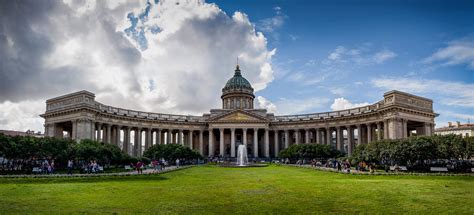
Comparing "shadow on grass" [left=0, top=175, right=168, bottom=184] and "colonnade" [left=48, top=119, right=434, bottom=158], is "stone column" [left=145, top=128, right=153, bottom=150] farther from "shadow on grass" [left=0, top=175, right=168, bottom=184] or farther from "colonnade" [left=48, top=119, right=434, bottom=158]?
"shadow on grass" [left=0, top=175, right=168, bottom=184]

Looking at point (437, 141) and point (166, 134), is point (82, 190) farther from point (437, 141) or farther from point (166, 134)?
point (166, 134)

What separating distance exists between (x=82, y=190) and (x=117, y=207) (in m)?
6.97

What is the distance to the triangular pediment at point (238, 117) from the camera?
8638 cm

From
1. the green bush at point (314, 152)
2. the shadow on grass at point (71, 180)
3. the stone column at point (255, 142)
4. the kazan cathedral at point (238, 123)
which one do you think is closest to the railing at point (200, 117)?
the kazan cathedral at point (238, 123)

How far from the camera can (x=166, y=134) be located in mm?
93812

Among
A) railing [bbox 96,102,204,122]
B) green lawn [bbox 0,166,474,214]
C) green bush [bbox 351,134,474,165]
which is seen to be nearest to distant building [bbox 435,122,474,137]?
green bush [bbox 351,134,474,165]

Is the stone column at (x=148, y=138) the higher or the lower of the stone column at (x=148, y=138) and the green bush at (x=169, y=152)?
the higher

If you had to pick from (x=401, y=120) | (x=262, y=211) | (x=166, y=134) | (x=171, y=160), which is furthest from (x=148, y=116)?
(x=262, y=211)

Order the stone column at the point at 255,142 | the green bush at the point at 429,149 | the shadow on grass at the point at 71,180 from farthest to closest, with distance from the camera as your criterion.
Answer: the stone column at the point at 255,142
the green bush at the point at 429,149
the shadow on grass at the point at 71,180

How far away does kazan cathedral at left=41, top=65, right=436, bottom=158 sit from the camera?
207 ft

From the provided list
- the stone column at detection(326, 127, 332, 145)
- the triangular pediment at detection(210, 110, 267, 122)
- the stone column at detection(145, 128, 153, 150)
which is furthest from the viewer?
the triangular pediment at detection(210, 110, 267, 122)

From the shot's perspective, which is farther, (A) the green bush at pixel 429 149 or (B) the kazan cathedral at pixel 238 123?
(B) the kazan cathedral at pixel 238 123

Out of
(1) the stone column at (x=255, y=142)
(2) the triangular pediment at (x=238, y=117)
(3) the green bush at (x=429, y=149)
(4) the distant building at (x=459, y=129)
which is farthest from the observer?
(4) the distant building at (x=459, y=129)

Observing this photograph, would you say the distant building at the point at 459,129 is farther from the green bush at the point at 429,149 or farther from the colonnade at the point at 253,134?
the green bush at the point at 429,149
